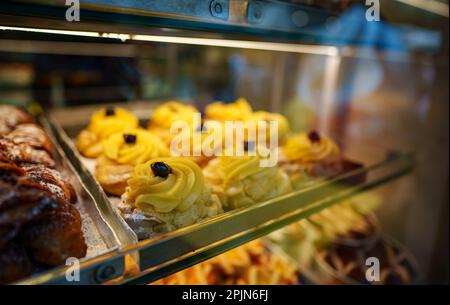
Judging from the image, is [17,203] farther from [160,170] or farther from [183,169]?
[183,169]

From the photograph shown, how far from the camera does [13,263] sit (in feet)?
3.46

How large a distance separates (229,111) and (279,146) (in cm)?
56

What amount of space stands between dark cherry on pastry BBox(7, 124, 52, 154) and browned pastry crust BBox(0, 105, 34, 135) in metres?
0.04

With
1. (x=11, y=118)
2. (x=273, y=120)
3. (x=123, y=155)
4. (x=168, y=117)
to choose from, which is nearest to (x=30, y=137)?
(x=11, y=118)

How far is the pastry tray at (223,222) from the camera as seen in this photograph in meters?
1.21

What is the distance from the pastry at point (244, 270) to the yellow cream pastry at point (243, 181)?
2.02 ft

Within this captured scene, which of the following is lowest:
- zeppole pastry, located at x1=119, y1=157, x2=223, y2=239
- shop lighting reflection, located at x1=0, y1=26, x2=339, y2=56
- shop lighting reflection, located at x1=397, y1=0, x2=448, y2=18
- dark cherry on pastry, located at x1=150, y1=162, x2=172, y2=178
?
zeppole pastry, located at x1=119, y1=157, x2=223, y2=239

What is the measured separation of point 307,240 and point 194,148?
131cm

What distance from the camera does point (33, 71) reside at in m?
5.48

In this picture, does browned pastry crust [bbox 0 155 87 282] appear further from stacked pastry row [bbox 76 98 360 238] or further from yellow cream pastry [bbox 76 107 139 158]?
yellow cream pastry [bbox 76 107 139 158]

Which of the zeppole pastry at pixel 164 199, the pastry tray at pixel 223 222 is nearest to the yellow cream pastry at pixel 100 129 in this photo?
the pastry tray at pixel 223 222

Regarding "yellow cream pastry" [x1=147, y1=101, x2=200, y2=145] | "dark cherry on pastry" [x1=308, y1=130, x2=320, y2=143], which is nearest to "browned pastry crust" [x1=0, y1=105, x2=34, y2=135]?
"yellow cream pastry" [x1=147, y1=101, x2=200, y2=145]

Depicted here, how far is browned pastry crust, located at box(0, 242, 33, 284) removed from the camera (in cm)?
103
